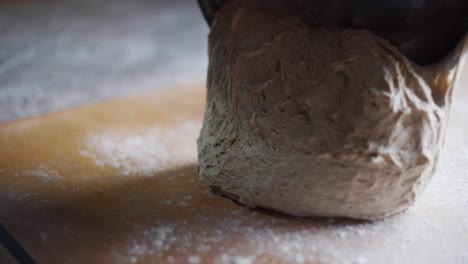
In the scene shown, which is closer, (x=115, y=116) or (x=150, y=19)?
(x=115, y=116)

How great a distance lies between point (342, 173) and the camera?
1.23m

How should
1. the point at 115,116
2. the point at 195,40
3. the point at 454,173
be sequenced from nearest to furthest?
the point at 454,173, the point at 115,116, the point at 195,40

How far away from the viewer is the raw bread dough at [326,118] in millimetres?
1213

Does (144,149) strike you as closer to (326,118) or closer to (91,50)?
(326,118)

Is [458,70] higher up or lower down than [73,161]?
higher up

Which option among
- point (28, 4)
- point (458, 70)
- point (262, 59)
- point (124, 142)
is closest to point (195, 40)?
point (28, 4)

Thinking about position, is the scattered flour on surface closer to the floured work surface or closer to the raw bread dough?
the floured work surface

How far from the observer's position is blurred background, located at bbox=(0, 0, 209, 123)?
227 cm

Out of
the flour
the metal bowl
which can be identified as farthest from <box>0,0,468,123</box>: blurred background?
the metal bowl

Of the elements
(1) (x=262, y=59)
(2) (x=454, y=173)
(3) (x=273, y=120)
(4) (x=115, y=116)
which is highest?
(1) (x=262, y=59)

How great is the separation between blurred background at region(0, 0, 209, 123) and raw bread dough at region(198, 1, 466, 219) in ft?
3.24

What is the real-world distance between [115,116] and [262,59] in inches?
32.1

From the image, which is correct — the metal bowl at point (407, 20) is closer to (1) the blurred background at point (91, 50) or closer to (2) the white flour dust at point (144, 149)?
(2) the white flour dust at point (144, 149)

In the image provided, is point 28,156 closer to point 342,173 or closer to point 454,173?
point 342,173
